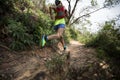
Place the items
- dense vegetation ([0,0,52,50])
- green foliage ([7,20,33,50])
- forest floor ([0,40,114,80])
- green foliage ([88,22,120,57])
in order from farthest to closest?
1. green foliage ([88,22,120,57])
2. dense vegetation ([0,0,52,50])
3. green foliage ([7,20,33,50])
4. forest floor ([0,40,114,80])

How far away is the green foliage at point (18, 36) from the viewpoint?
276 inches

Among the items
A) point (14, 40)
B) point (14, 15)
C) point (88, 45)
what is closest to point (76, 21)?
point (88, 45)

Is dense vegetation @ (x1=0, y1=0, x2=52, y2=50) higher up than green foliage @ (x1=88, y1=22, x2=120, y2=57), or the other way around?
dense vegetation @ (x1=0, y1=0, x2=52, y2=50)

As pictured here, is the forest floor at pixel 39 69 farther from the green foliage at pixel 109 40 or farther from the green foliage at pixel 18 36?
the green foliage at pixel 109 40

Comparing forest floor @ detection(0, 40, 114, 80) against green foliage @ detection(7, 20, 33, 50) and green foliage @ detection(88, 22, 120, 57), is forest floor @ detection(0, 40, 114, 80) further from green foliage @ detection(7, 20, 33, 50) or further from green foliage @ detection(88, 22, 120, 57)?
green foliage @ detection(88, 22, 120, 57)

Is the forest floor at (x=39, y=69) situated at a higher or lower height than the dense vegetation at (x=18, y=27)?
lower

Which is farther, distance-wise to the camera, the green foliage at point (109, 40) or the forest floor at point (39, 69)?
the green foliage at point (109, 40)

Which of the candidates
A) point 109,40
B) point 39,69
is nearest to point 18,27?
point 39,69

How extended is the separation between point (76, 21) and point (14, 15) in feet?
38.6

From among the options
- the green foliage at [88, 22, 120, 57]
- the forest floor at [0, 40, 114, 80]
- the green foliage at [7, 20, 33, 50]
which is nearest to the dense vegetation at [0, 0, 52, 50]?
the green foliage at [7, 20, 33, 50]

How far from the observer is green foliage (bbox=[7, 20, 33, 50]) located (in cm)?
701

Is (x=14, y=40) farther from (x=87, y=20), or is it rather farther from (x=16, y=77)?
(x=87, y=20)

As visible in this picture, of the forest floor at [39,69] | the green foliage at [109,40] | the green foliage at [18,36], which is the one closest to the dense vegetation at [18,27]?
the green foliage at [18,36]

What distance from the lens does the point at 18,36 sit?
7.19 metres
